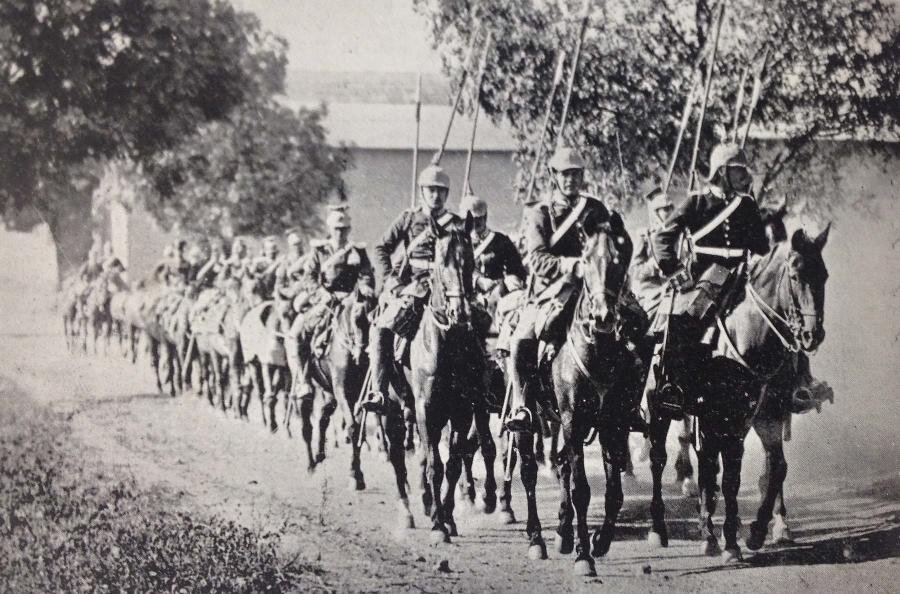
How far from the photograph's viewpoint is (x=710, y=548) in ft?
20.0

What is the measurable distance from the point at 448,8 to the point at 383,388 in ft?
8.79

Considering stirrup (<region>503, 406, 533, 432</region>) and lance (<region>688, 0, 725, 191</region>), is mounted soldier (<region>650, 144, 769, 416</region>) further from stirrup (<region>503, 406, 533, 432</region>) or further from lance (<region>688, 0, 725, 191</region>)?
stirrup (<region>503, 406, 533, 432</region>)

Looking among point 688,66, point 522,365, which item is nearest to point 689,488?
point 522,365

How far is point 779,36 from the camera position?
681cm

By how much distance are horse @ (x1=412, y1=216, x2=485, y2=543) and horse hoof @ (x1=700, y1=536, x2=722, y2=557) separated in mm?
1587

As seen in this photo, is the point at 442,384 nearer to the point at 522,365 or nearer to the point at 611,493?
the point at 522,365

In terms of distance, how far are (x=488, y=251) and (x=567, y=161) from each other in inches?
39.1

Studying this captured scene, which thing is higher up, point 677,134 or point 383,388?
point 677,134

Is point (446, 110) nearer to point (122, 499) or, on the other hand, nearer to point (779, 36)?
point (779, 36)

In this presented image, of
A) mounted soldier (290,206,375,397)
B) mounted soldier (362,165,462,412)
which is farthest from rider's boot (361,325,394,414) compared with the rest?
mounted soldier (290,206,375,397)

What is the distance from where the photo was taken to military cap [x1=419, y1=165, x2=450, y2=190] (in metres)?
6.64

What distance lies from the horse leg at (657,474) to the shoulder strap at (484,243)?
1.61m

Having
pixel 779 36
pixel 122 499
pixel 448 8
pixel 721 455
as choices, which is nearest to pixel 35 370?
pixel 122 499

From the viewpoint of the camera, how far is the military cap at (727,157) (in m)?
6.18
